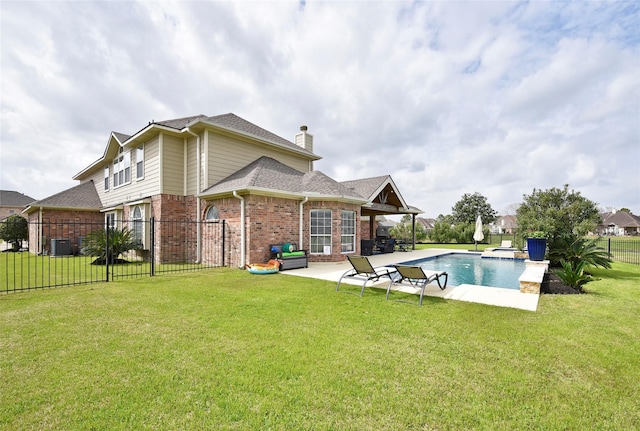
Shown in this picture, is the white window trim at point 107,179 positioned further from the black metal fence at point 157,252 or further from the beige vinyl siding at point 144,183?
the black metal fence at point 157,252

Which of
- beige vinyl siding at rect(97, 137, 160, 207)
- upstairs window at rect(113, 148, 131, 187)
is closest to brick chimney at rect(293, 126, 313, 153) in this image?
beige vinyl siding at rect(97, 137, 160, 207)

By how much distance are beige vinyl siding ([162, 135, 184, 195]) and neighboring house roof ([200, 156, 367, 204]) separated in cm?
195

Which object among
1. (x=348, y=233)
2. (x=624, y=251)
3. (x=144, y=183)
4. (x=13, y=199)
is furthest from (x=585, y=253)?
(x=13, y=199)

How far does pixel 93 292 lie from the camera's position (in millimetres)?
7344

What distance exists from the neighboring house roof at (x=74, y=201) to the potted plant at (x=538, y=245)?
85.4 feet

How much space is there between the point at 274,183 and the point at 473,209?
53.2 meters

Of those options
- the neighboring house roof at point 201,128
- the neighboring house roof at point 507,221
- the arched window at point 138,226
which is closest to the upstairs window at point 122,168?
the neighboring house roof at point 201,128

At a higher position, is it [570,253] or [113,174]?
[113,174]

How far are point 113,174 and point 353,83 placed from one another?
16613mm

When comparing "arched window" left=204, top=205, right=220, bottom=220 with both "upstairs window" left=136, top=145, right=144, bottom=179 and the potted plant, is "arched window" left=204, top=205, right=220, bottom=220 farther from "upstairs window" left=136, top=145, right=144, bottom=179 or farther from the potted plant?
the potted plant

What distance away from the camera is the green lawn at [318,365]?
8.45ft

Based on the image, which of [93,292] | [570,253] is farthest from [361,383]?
[570,253]

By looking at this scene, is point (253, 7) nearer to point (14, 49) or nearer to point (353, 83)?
point (353, 83)

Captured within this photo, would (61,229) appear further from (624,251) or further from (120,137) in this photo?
(624,251)
